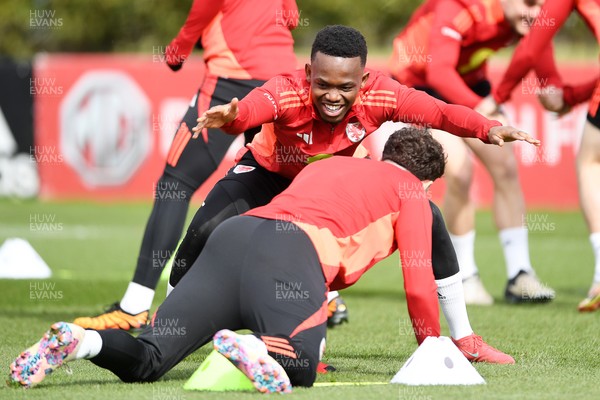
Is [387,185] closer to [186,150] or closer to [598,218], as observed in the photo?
[186,150]

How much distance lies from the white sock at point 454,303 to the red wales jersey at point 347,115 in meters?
0.69

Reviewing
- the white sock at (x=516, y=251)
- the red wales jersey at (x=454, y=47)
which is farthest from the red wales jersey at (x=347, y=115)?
the white sock at (x=516, y=251)

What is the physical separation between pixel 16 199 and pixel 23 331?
34.7ft

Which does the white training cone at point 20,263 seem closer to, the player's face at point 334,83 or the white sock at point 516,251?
the white sock at point 516,251

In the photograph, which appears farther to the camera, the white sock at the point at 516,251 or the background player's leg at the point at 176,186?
the white sock at the point at 516,251

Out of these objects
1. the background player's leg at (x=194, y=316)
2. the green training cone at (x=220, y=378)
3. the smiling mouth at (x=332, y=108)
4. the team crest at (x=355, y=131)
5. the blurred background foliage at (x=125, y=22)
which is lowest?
the blurred background foliage at (x=125, y=22)

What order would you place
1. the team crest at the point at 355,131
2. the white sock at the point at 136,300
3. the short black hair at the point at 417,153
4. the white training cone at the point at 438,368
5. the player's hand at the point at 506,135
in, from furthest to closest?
1. the white sock at the point at 136,300
2. the team crest at the point at 355,131
3. the short black hair at the point at 417,153
4. the player's hand at the point at 506,135
5. the white training cone at the point at 438,368

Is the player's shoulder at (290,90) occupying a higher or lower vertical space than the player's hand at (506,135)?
higher

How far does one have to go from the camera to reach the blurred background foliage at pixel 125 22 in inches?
1046

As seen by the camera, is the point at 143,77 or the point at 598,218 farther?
the point at 143,77

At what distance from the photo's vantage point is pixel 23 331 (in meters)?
6.39

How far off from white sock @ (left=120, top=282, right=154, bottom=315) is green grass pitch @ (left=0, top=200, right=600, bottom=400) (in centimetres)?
53

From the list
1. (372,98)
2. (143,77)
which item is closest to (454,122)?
(372,98)

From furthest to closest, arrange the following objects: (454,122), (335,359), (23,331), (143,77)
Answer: (143,77)
(23,331)
(335,359)
(454,122)
